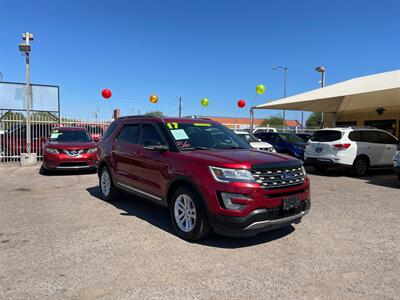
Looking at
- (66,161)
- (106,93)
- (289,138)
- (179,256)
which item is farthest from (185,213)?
(106,93)

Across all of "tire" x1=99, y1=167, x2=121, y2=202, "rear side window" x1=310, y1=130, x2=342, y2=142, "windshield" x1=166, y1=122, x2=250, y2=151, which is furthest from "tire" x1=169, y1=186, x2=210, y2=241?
"rear side window" x1=310, y1=130, x2=342, y2=142

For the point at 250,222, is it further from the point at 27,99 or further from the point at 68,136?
the point at 27,99

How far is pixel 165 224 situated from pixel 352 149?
26.7ft

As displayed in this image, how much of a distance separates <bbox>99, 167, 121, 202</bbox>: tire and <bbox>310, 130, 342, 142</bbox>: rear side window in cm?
770

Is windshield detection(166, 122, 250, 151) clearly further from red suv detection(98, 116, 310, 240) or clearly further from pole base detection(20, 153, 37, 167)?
pole base detection(20, 153, 37, 167)

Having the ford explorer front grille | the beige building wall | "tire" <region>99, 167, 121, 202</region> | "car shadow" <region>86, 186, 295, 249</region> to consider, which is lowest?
"car shadow" <region>86, 186, 295, 249</region>

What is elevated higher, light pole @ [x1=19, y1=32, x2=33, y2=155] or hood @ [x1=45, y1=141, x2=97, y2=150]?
light pole @ [x1=19, y1=32, x2=33, y2=155]

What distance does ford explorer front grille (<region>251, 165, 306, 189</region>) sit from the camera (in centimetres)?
421

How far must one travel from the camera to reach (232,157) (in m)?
4.48

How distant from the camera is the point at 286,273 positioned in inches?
145

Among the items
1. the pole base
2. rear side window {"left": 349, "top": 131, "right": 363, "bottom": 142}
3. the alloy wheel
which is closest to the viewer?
the alloy wheel

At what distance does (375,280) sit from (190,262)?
6.72ft

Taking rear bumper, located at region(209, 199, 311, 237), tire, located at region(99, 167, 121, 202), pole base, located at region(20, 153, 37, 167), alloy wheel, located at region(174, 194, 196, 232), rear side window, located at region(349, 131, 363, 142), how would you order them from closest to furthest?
rear bumper, located at region(209, 199, 311, 237) → alloy wheel, located at region(174, 194, 196, 232) → tire, located at region(99, 167, 121, 202) → rear side window, located at region(349, 131, 363, 142) → pole base, located at region(20, 153, 37, 167)

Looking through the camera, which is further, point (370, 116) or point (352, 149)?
point (370, 116)
